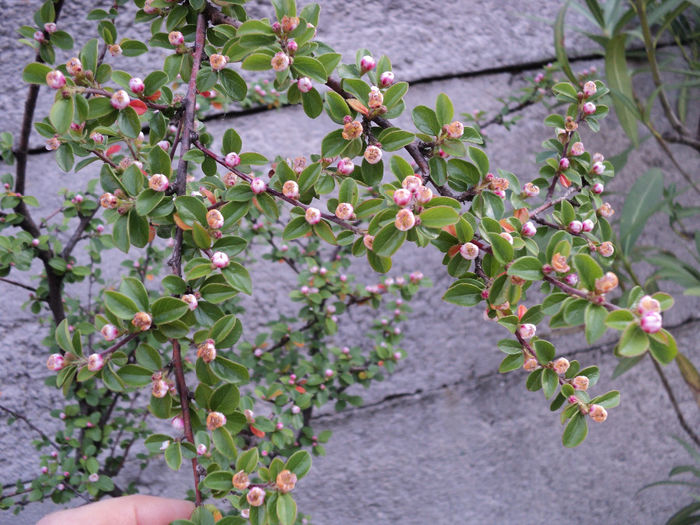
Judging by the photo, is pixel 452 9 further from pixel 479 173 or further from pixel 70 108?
pixel 70 108

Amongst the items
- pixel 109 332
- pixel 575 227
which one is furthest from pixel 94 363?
pixel 575 227

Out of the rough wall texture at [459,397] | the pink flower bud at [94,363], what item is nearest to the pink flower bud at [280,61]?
the pink flower bud at [94,363]

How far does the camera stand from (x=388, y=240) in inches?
13.0

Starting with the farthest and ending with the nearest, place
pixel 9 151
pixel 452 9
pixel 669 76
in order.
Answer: pixel 669 76
pixel 452 9
pixel 9 151

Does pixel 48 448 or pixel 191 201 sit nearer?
pixel 191 201

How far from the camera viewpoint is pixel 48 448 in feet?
3.24

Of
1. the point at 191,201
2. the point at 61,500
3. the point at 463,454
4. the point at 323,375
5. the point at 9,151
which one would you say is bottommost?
the point at 463,454

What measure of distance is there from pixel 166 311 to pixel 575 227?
0.32 meters

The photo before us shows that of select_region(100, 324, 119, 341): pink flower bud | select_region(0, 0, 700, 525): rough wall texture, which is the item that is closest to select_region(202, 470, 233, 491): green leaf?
select_region(100, 324, 119, 341): pink flower bud

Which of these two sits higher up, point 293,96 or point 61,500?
point 293,96

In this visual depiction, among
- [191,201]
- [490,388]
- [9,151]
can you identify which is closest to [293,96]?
Answer: [191,201]

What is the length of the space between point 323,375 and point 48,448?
1.90ft

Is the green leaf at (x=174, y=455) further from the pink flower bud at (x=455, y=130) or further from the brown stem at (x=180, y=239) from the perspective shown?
the pink flower bud at (x=455, y=130)

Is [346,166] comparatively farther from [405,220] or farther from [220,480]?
[220,480]
